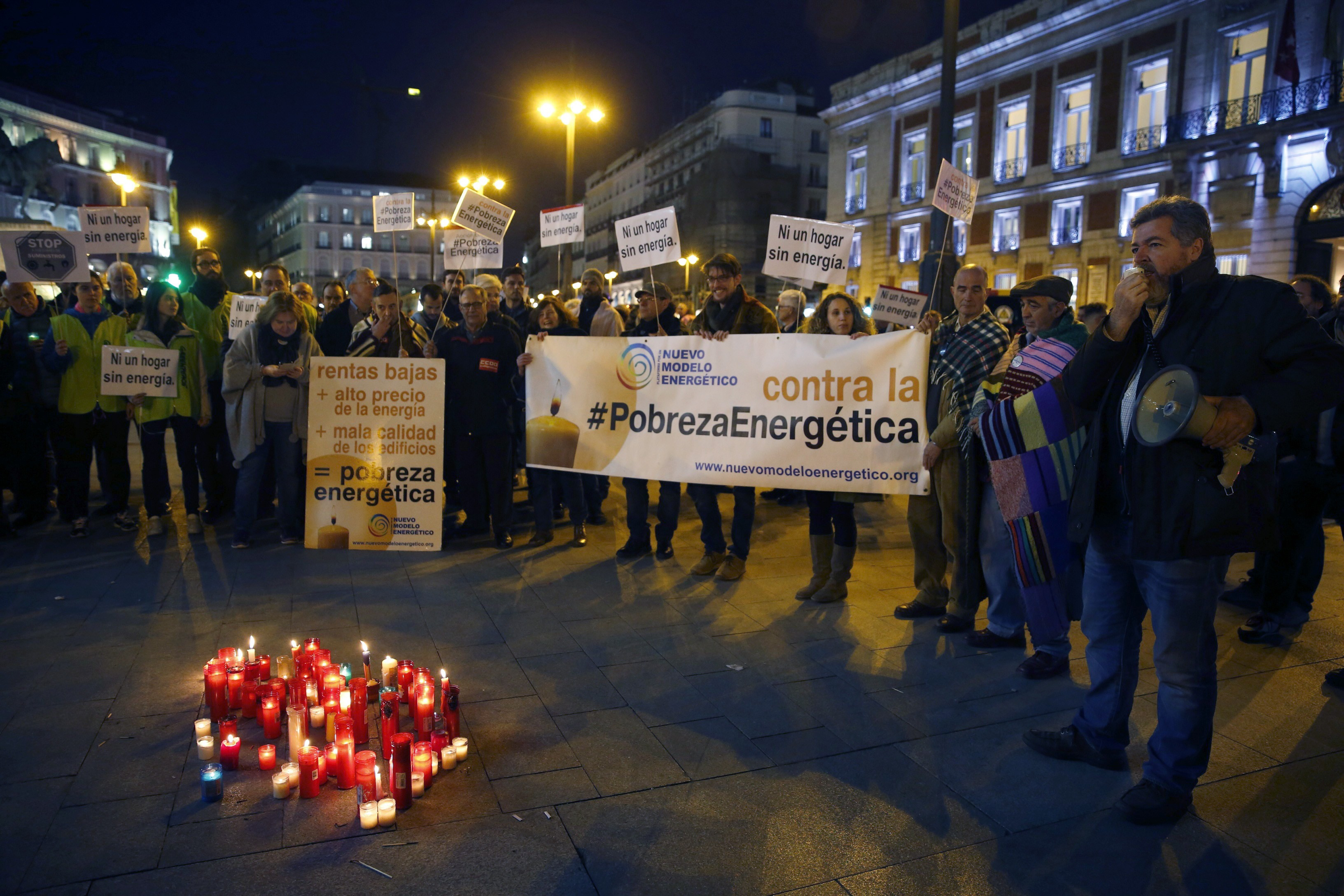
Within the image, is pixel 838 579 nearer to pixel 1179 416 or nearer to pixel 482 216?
pixel 1179 416

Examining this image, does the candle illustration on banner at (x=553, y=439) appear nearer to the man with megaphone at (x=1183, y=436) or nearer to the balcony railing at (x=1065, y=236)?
the man with megaphone at (x=1183, y=436)

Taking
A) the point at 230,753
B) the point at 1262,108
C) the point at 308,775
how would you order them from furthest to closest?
the point at 1262,108, the point at 230,753, the point at 308,775

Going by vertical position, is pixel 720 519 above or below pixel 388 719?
above

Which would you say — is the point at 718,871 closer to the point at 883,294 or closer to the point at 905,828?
the point at 905,828

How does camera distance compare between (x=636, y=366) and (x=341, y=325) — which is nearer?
(x=636, y=366)

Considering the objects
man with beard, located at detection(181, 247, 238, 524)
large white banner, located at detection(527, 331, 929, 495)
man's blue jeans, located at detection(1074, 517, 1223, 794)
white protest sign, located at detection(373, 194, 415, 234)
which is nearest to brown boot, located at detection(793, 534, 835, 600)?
large white banner, located at detection(527, 331, 929, 495)

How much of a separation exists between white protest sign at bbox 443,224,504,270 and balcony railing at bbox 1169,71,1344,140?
23.4 m

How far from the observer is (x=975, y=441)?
490 centimetres

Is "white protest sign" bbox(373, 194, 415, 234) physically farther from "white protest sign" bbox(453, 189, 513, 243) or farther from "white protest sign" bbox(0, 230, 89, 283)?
"white protest sign" bbox(0, 230, 89, 283)

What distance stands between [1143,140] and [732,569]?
28.7 metres

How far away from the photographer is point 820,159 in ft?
210

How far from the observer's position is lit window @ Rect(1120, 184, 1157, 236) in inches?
1111

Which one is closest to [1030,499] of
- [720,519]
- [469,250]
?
[720,519]

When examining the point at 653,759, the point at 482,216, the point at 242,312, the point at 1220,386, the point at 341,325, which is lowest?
the point at 653,759
